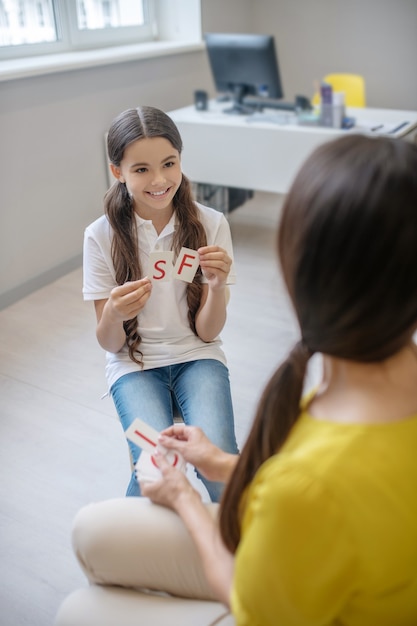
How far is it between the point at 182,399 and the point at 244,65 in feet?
7.78

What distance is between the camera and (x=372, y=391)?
2.40 ft

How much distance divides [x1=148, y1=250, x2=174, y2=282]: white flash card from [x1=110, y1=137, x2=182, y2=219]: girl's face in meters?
0.17

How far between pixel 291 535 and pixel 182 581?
43 cm

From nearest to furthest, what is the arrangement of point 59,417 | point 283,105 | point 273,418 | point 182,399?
point 273,418 → point 182,399 → point 59,417 → point 283,105

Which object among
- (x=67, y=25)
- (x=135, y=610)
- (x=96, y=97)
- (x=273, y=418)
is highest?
(x=67, y=25)

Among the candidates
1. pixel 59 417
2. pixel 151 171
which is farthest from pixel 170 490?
pixel 59 417

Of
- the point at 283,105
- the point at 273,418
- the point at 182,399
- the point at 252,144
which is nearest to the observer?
the point at 273,418

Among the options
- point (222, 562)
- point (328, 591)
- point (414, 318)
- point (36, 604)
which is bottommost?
point (36, 604)

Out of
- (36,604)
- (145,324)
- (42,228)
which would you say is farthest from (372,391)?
(42,228)

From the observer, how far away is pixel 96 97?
3.29 metres

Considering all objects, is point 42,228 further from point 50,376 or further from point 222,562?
point 222,562

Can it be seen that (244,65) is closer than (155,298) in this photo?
No

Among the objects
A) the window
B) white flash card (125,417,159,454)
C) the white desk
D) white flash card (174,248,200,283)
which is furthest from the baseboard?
white flash card (125,417,159,454)

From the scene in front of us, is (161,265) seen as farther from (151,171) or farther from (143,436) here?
(143,436)
